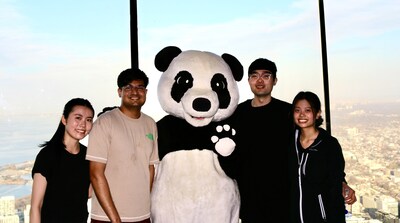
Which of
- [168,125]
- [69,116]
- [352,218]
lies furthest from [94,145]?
[352,218]

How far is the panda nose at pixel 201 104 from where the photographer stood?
5.90ft

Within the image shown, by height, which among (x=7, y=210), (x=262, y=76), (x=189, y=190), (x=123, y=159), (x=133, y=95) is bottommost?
(x=7, y=210)

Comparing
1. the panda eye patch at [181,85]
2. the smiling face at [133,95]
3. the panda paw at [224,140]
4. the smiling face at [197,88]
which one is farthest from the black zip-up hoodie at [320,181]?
the smiling face at [133,95]

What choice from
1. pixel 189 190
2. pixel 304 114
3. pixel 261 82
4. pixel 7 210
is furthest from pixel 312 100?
pixel 7 210

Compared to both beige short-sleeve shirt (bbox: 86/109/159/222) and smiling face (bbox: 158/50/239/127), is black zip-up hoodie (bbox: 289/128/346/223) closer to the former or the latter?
smiling face (bbox: 158/50/239/127)

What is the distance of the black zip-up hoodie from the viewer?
1.76 m

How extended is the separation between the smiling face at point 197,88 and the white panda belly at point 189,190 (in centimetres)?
17

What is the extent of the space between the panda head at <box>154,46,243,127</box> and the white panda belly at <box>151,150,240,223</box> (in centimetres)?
17

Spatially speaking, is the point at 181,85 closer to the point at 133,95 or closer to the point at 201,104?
the point at 201,104

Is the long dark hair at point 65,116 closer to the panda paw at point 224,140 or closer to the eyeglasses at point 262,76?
the panda paw at point 224,140

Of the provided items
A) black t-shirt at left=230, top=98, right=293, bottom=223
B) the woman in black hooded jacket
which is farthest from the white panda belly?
the woman in black hooded jacket

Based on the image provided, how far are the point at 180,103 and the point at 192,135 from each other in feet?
0.52

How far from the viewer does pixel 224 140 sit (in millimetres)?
1876

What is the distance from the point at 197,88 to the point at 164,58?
0.25 metres
